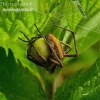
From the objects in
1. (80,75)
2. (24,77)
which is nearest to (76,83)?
(80,75)

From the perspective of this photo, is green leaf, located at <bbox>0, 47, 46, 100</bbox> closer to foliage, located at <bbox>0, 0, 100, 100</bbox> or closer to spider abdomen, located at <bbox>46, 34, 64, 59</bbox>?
foliage, located at <bbox>0, 0, 100, 100</bbox>

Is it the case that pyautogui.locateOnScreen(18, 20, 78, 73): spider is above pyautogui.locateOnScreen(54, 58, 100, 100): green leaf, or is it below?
above

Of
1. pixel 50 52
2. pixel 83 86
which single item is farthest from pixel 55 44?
pixel 83 86

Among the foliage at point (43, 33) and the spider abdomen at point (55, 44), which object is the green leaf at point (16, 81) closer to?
the foliage at point (43, 33)

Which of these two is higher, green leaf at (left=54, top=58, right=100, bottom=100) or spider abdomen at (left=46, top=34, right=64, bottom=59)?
spider abdomen at (left=46, top=34, right=64, bottom=59)

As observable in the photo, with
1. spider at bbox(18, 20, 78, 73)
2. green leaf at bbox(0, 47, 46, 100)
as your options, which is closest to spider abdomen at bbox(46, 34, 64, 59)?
spider at bbox(18, 20, 78, 73)

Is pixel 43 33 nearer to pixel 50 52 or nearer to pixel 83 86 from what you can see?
pixel 50 52
